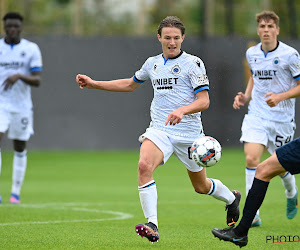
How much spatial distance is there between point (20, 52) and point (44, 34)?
11.7m

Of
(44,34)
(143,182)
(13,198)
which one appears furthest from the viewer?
(44,34)

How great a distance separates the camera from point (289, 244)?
25.5ft

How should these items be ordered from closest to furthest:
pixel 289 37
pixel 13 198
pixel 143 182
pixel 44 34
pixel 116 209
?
pixel 143 182
pixel 116 209
pixel 13 198
pixel 44 34
pixel 289 37

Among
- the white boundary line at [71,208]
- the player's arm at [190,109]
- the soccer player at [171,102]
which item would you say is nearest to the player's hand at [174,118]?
the player's arm at [190,109]

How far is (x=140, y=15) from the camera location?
24422mm

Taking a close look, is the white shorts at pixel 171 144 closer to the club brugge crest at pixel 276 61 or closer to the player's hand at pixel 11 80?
the club brugge crest at pixel 276 61

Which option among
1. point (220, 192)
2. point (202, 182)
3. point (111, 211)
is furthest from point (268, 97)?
point (111, 211)

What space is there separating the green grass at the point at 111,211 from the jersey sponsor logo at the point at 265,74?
1857 mm

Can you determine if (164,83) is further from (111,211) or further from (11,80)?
(11,80)

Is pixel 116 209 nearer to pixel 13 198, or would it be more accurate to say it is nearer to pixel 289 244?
pixel 13 198

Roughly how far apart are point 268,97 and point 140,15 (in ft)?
49.2

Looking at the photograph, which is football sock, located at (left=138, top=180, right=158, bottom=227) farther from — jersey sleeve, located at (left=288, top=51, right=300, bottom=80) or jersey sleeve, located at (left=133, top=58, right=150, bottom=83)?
jersey sleeve, located at (left=288, top=51, right=300, bottom=80)

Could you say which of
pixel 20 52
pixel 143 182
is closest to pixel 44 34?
pixel 20 52

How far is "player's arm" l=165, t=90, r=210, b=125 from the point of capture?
24.4 ft
